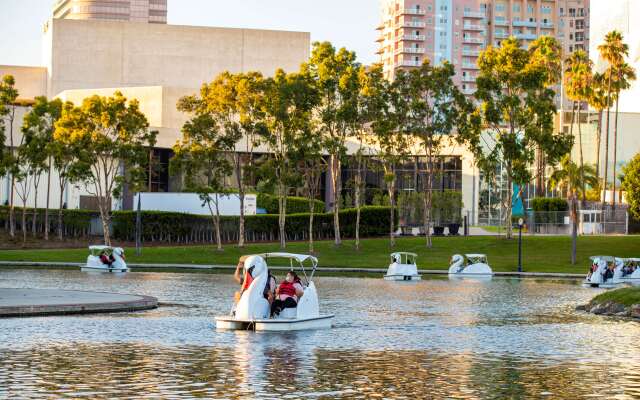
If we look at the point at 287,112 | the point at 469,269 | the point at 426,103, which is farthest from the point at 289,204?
the point at 469,269

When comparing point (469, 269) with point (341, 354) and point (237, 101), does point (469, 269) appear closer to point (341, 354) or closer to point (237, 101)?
point (237, 101)

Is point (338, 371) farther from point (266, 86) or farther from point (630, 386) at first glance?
point (266, 86)

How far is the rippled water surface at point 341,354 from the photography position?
1727 centimetres

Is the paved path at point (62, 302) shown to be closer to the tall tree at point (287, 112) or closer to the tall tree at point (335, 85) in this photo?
the tall tree at point (287, 112)

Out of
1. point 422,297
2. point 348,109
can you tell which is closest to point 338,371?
point 422,297

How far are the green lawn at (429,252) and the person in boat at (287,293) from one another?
119ft

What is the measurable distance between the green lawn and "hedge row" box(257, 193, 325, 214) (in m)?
14.0

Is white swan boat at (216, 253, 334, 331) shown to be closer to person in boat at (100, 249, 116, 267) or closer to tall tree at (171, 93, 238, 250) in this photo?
person in boat at (100, 249, 116, 267)

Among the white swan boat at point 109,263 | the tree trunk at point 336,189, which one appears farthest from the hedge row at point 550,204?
the white swan boat at point 109,263

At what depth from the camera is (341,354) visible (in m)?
21.9

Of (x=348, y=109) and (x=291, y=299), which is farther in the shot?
(x=348, y=109)

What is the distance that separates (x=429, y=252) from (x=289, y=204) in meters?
25.3

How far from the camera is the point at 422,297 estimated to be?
131ft

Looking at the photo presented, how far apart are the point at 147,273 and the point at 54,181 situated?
4934 cm
